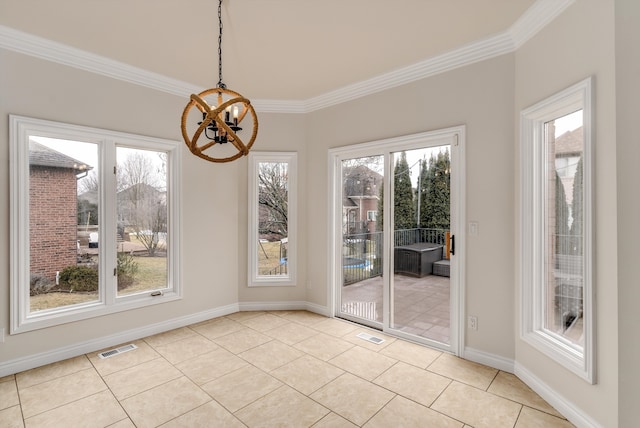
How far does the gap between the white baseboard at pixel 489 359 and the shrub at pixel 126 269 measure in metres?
3.63

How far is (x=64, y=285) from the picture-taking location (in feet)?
10.2

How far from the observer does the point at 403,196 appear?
357cm

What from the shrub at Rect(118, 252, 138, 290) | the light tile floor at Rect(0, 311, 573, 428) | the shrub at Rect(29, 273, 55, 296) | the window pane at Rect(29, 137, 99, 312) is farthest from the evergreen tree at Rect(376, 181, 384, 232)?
the shrub at Rect(29, 273, 55, 296)

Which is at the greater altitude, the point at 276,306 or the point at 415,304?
the point at 415,304

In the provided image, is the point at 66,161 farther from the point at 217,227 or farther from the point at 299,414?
the point at 299,414

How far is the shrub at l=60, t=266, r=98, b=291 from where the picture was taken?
10.2ft

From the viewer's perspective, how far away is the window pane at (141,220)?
3.50m

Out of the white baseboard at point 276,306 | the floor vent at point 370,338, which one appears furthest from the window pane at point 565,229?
the white baseboard at point 276,306

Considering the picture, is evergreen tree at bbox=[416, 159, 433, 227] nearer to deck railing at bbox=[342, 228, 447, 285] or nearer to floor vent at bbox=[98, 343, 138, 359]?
deck railing at bbox=[342, 228, 447, 285]

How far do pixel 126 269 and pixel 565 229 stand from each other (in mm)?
4232

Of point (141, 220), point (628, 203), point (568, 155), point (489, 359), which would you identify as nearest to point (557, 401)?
point (489, 359)

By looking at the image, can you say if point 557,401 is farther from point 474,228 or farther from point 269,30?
point 269,30

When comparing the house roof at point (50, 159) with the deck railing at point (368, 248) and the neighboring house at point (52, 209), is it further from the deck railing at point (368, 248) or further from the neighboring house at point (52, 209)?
the deck railing at point (368, 248)

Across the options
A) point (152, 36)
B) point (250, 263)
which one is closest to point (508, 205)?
point (250, 263)
